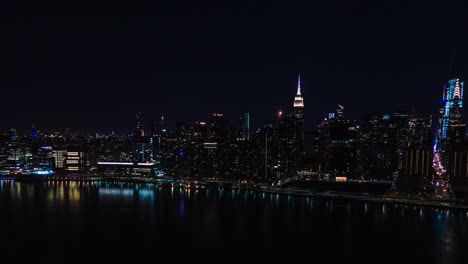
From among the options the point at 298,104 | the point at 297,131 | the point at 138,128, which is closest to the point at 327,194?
the point at 297,131

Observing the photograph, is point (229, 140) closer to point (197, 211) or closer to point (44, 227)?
point (197, 211)

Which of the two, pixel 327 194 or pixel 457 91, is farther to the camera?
pixel 457 91

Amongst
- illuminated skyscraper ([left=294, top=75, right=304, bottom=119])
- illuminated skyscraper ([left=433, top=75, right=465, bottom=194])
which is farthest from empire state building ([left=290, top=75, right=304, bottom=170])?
illuminated skyscraper ([left=433, top=75, right=465, bottom=194])

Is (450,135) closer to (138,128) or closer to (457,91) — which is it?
(457,91)

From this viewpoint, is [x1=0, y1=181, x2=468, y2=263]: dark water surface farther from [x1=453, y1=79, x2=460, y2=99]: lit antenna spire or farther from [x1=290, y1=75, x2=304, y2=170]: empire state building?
[x1=453, y1=79, x2=460, y2=99]: lit antenna spire

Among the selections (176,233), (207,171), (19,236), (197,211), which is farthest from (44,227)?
(207,171)

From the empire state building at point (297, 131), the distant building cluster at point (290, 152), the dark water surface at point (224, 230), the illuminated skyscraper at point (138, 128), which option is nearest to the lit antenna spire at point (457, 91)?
the distant building cluster at point (290, 152)
